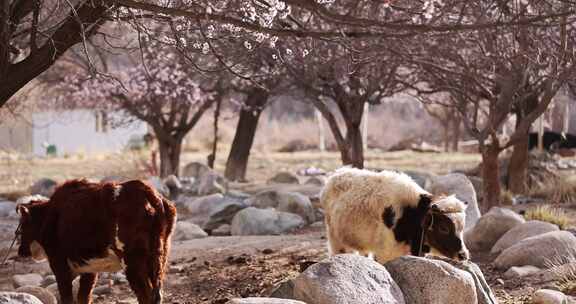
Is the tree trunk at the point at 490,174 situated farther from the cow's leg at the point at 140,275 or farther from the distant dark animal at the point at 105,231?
the cow's leg at the point at 140,275

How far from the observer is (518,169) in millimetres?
19156

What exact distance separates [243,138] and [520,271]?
14.4 metres

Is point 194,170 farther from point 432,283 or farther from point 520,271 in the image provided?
point 432,283

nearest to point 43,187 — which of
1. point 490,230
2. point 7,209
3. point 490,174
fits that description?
point 7,209

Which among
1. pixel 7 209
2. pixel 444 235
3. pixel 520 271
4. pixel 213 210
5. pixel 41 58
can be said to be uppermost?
pixel 41 58

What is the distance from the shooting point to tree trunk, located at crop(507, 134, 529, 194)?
18844 mm

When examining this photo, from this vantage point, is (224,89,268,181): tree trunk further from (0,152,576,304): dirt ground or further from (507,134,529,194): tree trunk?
(0,152,576,304): dirt ground

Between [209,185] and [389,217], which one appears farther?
[209,185]

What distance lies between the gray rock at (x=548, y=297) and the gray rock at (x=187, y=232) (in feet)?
21.1

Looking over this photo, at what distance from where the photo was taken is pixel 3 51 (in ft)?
26.4

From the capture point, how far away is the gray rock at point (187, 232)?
13883mm

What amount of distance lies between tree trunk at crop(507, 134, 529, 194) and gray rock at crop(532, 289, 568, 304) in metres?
10.4

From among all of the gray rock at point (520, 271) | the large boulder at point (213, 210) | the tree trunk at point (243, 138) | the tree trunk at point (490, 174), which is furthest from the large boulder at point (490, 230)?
the tree trunk at point (243, 138)

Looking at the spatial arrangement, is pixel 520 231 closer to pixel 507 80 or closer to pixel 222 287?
pixel 507 80
